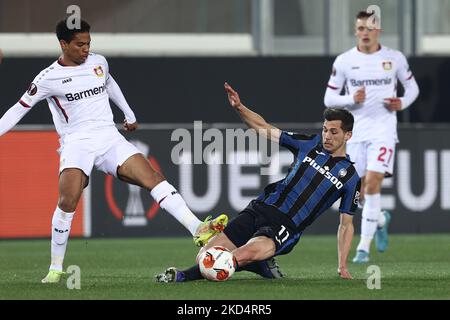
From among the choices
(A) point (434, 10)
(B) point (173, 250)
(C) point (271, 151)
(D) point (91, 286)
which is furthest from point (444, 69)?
(D) point (91, 286)

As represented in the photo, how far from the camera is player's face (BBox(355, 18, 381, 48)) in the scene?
42.8ft

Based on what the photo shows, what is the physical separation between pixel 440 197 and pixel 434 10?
3864mm

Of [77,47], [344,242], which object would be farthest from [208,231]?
[77,47]

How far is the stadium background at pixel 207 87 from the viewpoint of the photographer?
16328 mm

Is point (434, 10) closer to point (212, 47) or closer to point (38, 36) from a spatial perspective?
point (212, 47)

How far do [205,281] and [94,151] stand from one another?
55.0 inches

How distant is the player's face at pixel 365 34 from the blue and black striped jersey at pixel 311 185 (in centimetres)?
329

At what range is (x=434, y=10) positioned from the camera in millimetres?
19438

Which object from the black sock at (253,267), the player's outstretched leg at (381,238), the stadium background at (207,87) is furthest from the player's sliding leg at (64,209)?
the stadium background at (207,87)

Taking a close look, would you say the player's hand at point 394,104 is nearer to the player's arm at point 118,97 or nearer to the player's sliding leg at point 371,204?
the player's sliding leg at point 371,204

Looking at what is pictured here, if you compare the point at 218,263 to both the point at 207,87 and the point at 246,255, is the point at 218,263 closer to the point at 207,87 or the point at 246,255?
the point at 246,255

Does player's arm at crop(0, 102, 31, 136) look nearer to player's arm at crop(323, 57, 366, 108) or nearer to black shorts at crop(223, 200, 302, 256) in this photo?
black shorts at crop(223, 200, 302, 256)

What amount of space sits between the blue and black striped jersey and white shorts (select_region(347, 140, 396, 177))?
3.07 metres

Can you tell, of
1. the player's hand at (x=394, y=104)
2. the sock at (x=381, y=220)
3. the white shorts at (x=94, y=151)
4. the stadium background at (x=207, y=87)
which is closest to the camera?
the white shorts at (x=94, y=151)
